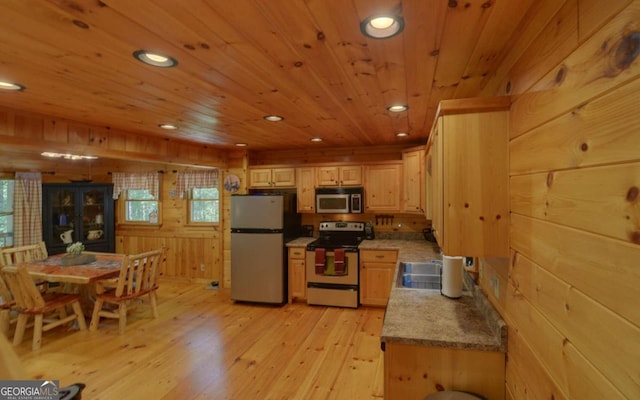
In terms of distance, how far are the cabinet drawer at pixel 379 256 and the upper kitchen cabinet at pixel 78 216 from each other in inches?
206

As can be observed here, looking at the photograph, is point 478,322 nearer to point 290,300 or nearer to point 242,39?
point 242,39

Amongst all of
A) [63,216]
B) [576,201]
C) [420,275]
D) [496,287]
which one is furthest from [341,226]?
[63,216]

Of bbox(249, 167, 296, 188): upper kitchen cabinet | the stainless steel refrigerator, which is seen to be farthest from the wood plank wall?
bbox(249, 167, 296, 188): upper kitchen cabinet

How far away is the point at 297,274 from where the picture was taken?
450 cm

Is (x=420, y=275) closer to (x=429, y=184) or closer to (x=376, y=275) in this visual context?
(x=429, y=184)

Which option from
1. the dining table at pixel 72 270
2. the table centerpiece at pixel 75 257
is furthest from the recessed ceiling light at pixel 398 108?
the table centerpiece at pixel 75 257

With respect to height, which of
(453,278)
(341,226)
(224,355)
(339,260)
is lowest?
(224,355)

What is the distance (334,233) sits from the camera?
15.6 ft

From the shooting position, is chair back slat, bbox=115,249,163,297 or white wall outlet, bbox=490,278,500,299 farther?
chair back slat, bbox=115,249,163,297

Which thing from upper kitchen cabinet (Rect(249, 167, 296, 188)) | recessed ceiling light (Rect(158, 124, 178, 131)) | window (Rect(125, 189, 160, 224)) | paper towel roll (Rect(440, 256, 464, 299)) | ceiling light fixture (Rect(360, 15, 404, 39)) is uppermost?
recessed ceiling light (Rect(158, 124, 178, 131))

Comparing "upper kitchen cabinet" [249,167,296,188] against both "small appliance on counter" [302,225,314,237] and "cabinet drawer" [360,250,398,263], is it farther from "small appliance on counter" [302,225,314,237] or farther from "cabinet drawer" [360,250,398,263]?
"cabinet drawer" [360,250,398,263]

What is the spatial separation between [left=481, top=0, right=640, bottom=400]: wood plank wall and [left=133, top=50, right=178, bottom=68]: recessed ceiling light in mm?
1613

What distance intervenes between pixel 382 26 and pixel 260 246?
12.0ft

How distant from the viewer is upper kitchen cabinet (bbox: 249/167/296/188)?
188 inches
